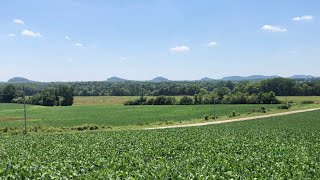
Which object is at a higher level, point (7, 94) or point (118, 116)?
point (7, 94)

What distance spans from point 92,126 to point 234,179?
46.8m

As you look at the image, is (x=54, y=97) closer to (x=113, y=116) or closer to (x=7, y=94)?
(x=7, y=94)

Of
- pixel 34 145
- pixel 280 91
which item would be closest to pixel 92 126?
pixel 34 145

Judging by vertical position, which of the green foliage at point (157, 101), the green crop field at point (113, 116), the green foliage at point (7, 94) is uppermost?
the green foliage at point (7, 94)

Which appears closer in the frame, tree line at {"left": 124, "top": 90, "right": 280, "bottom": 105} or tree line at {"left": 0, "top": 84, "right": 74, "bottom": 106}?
tree line at {"left": 124, "top": 90, "right": 280, "bottom": 105}

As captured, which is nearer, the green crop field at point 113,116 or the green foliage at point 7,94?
the green crop field at point 113,116

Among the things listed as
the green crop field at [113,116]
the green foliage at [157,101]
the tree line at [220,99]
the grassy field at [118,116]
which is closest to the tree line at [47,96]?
the green foliage at [157,101]

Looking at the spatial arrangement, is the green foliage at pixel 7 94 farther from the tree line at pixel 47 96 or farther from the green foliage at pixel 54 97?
the green foliage at pixel 54 97

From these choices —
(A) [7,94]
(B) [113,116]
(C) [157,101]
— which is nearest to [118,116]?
(B) [113,116]

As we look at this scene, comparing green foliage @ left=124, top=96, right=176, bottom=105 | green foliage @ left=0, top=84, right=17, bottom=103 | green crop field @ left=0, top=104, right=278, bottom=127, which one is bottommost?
green crop field @ left=0, top=104, right=278, bottom=127

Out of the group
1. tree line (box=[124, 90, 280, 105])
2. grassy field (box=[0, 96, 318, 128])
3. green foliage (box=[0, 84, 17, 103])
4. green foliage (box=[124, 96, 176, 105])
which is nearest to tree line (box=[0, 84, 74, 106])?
Result: green foliage (box=[0, 84, 17, 103])

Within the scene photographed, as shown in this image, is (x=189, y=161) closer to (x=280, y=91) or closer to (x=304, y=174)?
(x=304, y=174)

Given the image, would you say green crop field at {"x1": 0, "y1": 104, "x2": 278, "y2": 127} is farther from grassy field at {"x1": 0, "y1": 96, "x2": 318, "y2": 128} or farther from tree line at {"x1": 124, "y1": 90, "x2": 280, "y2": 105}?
tree line at {"x1": 124, "y1": 90, "x2": 280, "y2": 105}

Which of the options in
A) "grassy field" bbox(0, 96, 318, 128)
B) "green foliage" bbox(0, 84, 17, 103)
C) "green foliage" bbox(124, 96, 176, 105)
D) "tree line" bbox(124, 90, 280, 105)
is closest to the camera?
"grassy field" bbox(0, 96, 318, 128)
